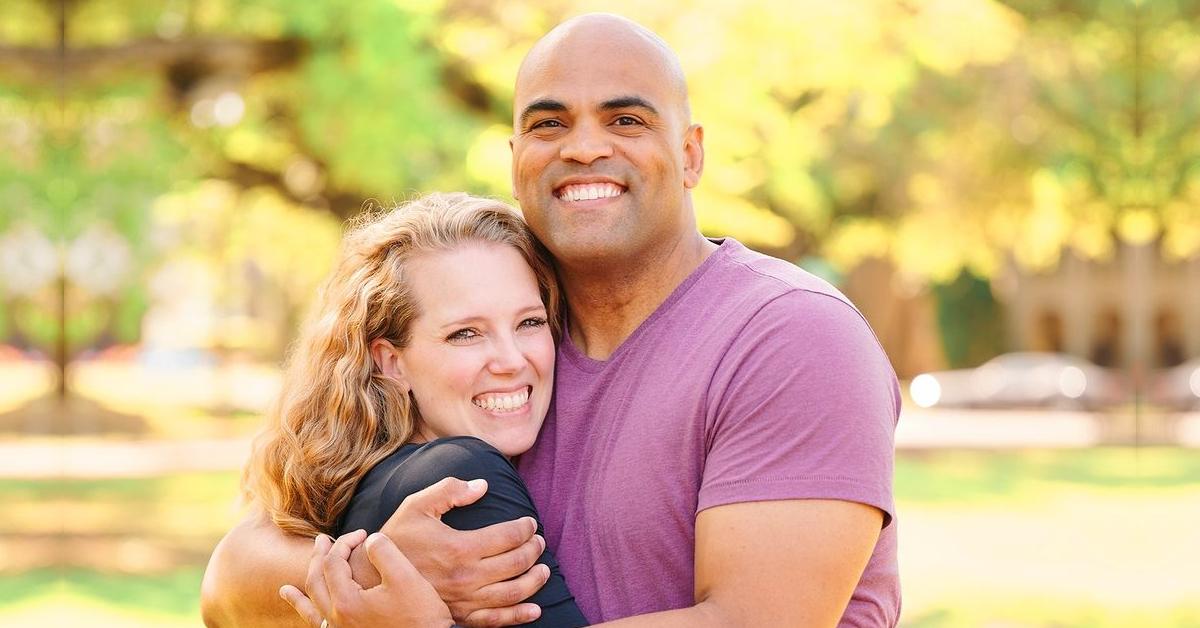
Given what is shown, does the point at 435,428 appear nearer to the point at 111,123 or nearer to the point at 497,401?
the point at 497,401

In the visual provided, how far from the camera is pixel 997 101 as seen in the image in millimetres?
20266

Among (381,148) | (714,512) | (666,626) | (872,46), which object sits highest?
(872,46)

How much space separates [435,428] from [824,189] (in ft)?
68.3

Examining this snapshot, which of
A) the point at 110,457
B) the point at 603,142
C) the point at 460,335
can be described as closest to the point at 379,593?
the point at 460,335

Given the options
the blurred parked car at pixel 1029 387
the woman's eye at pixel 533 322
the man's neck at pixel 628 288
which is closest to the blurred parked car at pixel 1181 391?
the blurred parked car at pixel 1029 387

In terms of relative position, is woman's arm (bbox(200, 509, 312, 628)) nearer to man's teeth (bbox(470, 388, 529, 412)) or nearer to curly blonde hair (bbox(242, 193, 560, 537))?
curly blonde hair (bbox(242, 193, 560, 537))

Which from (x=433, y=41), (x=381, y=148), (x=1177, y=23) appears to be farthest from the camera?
(x=1177, y=23)

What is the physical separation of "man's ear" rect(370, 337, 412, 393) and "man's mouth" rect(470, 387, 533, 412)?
0.22 m

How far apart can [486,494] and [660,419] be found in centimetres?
43

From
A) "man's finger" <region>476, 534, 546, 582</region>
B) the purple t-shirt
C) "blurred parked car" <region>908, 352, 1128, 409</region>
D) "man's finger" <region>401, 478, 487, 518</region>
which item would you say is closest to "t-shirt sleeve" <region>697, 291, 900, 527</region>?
the purple t-shirt

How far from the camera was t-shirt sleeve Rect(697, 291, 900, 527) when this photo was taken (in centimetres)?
269

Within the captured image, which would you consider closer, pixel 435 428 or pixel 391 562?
pixel 391 562

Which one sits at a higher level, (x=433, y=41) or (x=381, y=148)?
(x=433, y=41)

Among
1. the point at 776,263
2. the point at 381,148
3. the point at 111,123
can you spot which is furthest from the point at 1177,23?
the point at 776,263
